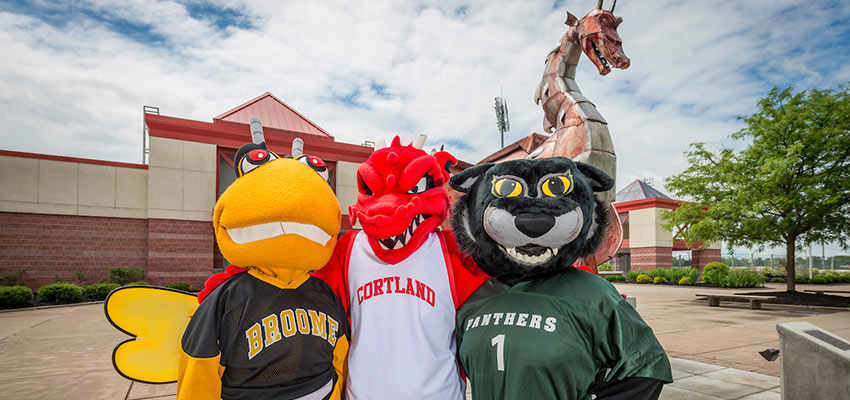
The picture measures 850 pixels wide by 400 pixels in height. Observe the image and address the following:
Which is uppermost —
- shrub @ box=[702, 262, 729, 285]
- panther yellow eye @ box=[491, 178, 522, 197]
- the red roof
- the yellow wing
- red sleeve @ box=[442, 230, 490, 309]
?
the red roof

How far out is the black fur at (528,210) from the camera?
1.63 m

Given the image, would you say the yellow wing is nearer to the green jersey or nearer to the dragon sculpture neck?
the green jersey

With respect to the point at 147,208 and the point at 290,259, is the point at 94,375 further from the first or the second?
the point at 147,208

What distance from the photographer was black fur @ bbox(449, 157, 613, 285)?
64.3 inches

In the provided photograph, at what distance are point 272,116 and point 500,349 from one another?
15.6m

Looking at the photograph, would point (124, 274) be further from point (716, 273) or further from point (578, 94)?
point (716, 273)

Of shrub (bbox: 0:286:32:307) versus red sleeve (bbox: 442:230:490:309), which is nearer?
red sleeve (bbox: 442:230:490:309)

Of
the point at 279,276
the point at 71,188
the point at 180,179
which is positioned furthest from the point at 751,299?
the point at 71,188

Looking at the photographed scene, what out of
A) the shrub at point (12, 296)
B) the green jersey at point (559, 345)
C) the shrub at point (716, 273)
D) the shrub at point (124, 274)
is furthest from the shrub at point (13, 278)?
the shrub at point (716, 273)

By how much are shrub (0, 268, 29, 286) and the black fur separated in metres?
16.9

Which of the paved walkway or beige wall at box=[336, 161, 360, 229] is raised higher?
beige wall at box=[336, 161, 360, 229]

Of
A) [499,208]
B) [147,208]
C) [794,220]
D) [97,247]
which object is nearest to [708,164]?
[794,220]

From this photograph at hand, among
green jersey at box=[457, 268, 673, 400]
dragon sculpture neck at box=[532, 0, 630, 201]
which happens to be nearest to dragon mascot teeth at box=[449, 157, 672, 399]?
green jersey at box=[457, 268, 673, 400]

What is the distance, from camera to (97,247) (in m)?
14.3
